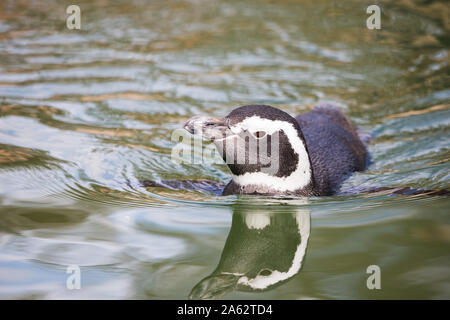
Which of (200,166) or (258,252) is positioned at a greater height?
(200,166)

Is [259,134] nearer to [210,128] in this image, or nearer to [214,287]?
[210,128]

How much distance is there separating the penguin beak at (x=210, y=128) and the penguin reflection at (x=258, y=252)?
75cm

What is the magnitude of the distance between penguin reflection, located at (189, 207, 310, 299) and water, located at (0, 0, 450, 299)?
0.02 m

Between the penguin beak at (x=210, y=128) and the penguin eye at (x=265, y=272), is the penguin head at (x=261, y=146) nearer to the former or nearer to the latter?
the penguin beak at (x=210, y=128)

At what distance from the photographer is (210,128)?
5523 millimetres

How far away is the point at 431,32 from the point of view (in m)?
11.5

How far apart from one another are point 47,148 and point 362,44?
239 inches

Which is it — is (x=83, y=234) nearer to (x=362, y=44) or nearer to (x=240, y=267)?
(x=240, y=267)

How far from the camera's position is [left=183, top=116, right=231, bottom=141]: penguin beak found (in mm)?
5520

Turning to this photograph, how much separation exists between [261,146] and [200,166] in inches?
77.1

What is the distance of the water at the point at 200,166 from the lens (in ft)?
15.6

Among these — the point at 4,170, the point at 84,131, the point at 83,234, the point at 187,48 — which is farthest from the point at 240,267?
the point at 187,48

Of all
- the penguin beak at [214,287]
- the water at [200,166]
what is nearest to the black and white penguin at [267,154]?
the water at [200,166]

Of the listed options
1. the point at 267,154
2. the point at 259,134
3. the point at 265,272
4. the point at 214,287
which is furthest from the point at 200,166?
the point at 214,287
